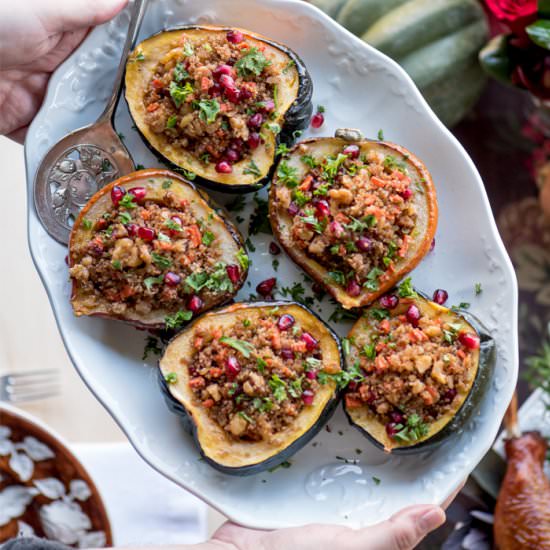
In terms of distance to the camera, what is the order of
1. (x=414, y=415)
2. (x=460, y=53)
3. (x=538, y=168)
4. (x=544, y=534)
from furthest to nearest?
(x=538, y=168) < (x=460, y=53) < (x=544, y=534) < (x=414, y=415)

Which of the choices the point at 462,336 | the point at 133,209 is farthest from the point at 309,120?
the point at 462,336

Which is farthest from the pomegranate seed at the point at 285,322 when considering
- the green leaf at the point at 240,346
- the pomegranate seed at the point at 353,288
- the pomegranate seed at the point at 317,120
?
the pomegranate seed at the point at 317,120

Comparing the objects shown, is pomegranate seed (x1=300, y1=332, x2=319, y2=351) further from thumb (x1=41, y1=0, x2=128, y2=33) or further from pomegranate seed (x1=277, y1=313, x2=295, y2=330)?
thumb (x1=41, y1=0, x2=128, y2=33)

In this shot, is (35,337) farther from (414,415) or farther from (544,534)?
(544,534)

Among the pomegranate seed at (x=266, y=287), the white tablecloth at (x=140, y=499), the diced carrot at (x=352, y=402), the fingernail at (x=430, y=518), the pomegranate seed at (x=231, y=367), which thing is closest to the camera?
the fingernail at (x=430, y=518)

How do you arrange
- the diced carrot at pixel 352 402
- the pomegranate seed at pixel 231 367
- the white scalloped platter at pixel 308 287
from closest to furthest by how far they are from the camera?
the pomegranate seed at pixel 231 367 → the diced carrot at pixel 352 402 → the white scalloped platter at pixel 308 287

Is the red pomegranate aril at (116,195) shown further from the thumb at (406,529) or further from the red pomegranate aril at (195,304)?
the thumb at (406,529)

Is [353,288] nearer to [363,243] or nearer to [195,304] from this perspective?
[363,243]
